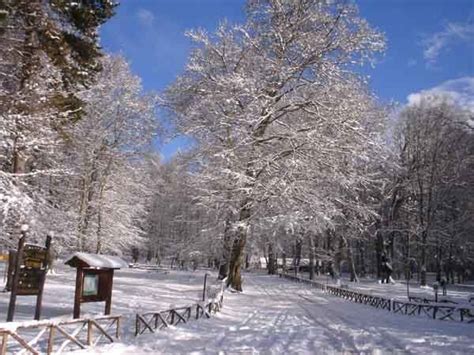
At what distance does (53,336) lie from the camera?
9.21 metres

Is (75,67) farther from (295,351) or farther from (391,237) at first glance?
(391,237)

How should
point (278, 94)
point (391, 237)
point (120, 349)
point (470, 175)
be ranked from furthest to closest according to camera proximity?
point (391, 237) < point (470, 175) < point (278, 94) < point (120, 349)

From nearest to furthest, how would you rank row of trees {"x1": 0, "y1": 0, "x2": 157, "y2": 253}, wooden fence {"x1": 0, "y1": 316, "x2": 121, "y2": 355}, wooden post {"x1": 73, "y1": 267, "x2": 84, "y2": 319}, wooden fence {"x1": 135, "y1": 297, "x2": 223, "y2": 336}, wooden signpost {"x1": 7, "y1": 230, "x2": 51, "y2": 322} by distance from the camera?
1. wooden fence {"x1": 0, "y1": 316, "x2": 121, "y2": 355}
2. wooden signpost {"x1": 7, "y1": 230, "x2": 51, "y2": 322}
3. wooden post {"x1": 73, "y1": 267, "x2": 84, "y2": 319}
4. wooden fence {"x1": 135, "y1": 297, "x2": 223, "y2": 336}
5. row of trees {"x1": 0, "y1": 0, "x2": 157, "y2": 253}

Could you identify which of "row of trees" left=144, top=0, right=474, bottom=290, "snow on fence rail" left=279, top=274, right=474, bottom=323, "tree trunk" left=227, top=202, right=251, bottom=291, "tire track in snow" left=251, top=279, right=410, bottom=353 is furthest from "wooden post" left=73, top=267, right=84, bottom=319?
"snow on fence rail" left=279, top=274, right=474, bottom=323

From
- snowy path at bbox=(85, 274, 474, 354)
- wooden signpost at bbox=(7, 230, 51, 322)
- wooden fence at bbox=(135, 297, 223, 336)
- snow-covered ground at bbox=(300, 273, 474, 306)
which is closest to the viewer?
snowy path at bbox=(85, 274, 474, 354)

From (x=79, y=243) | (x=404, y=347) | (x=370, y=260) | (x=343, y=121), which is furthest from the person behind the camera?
(x=370, y=260)

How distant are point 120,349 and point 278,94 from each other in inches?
592

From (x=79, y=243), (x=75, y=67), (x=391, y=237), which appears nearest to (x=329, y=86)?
(x=75, y=67)

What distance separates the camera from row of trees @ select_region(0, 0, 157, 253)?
43.2 ft

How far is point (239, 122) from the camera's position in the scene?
20.8 meters

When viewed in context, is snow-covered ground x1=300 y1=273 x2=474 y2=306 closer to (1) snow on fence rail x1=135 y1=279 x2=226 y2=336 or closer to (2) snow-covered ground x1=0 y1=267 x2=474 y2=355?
(2) snow-covered ground x1=0 y1=267 x2=474 y2=355

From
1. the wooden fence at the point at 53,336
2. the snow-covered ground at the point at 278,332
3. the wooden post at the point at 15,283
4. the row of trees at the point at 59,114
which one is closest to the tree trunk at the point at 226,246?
the snow-covered ground at the point at 278,332

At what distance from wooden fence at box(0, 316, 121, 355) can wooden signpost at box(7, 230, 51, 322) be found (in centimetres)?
82

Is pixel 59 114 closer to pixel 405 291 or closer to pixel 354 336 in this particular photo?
pixel 354 336
